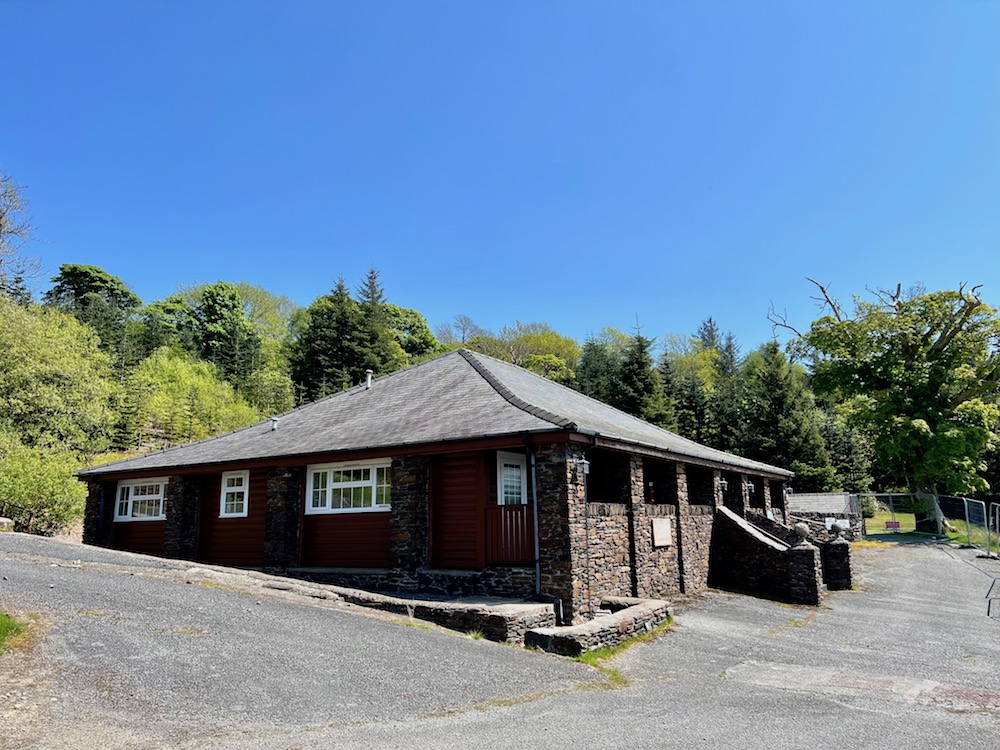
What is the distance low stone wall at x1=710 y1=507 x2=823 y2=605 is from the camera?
13609 mm

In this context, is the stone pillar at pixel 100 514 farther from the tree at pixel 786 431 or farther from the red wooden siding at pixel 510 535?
the tree at pixel 786 431

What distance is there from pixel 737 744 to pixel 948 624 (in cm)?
885

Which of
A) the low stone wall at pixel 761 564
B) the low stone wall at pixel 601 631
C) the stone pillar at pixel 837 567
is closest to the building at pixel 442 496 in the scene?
the low stone wall at pixel 761 564

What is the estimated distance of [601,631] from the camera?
884 centimetres

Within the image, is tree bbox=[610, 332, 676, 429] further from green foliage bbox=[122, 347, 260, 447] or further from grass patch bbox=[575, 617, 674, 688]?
grass patch bbox=[575, 617, 674, 688]

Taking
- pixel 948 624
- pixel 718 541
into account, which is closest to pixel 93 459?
pixel 718 541

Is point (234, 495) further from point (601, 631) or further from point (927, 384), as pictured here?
point (927, 384)

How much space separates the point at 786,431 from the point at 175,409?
34.1 meters

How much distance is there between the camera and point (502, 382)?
46.5 feet

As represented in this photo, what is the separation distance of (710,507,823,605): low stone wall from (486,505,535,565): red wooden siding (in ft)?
21.3

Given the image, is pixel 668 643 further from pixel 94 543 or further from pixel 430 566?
pixel 94 543

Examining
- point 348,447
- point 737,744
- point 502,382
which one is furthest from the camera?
point 502,382

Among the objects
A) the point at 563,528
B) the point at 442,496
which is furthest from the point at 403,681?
the point at 442,496

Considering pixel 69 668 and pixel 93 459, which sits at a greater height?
pixel 93 459
